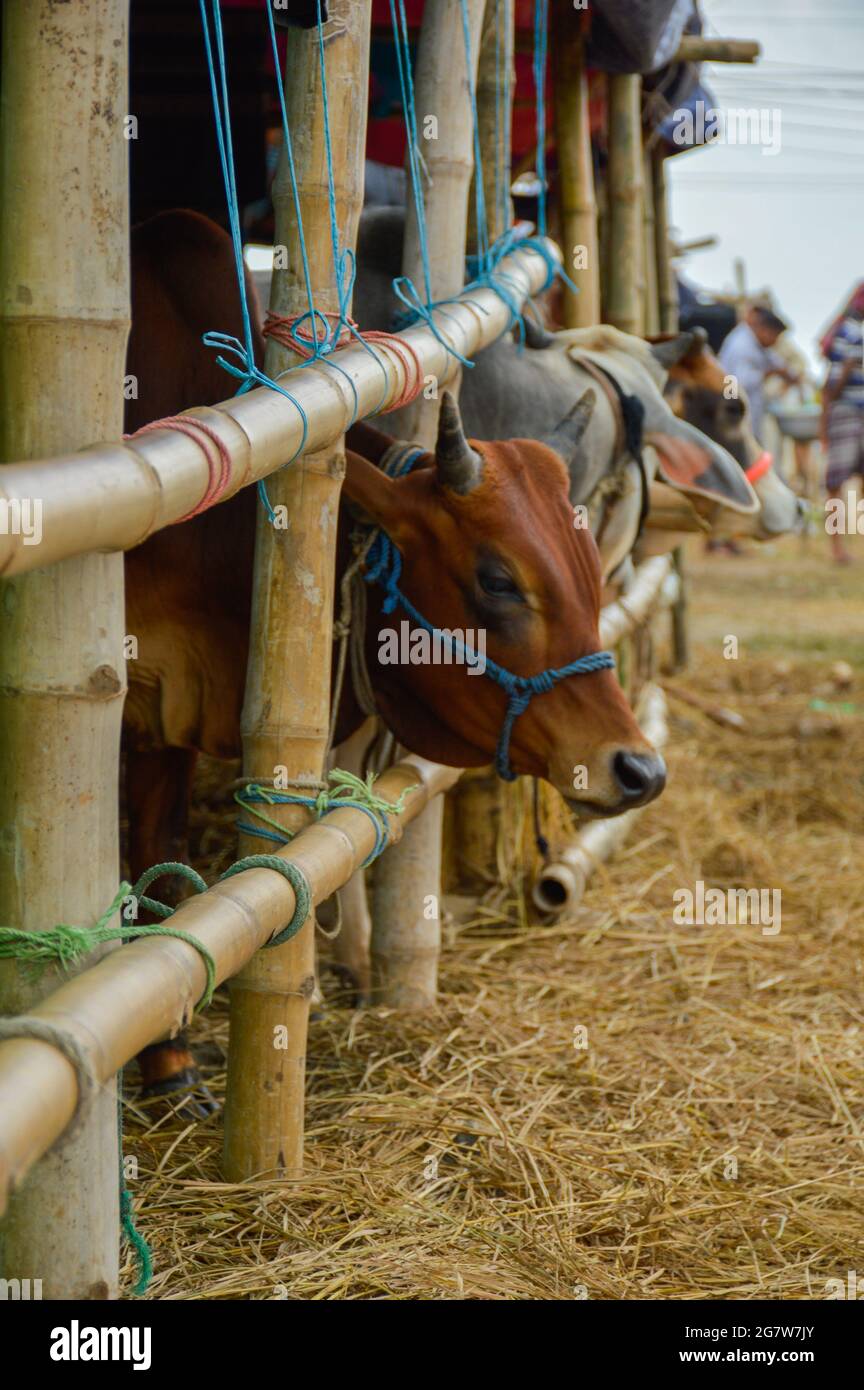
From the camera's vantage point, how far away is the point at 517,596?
2.83m

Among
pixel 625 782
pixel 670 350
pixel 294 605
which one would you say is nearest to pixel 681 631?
pixel 670 350

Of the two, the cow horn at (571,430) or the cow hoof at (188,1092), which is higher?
the cow horn at (571,430)

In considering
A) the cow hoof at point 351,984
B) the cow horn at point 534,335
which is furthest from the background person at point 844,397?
the cow hoof at point 351,984

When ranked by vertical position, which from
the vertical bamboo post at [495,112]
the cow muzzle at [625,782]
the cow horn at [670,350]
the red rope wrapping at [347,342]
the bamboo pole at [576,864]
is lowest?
the cow muzzle at [625,782]

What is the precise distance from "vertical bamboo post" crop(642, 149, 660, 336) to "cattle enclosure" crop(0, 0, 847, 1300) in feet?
8.25

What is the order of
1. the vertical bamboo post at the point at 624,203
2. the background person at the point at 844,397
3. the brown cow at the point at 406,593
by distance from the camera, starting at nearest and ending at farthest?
the brown cow at the point at 406,593, the vertical bamboo post at the point at 624,203, the background person at the point at 844,397

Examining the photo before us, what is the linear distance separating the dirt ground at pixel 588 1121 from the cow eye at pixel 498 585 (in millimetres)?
1059

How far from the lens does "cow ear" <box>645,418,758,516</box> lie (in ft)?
13.6

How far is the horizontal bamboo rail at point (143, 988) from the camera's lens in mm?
1493

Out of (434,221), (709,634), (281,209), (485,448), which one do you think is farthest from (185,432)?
(709,634)

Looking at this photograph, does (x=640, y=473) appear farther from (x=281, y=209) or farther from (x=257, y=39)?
(x=257, y=39)

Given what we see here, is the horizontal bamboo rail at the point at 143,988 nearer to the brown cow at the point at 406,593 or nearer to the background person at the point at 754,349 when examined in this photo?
the brown cow at the point at 406,593

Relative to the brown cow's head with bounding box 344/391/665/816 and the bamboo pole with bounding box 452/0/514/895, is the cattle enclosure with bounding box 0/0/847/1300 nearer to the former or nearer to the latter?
the bamboo pole with bounding box 452/0/514/895
